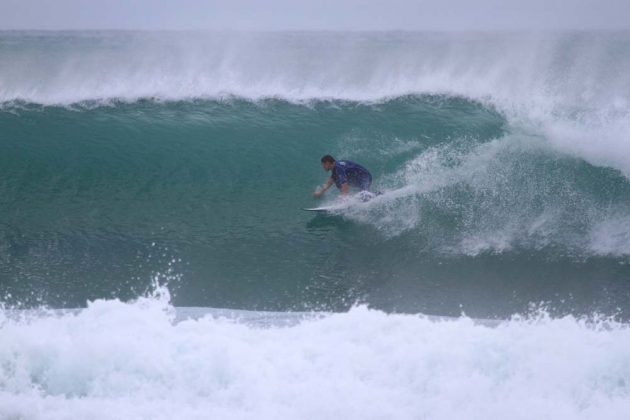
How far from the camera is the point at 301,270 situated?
28.4ft

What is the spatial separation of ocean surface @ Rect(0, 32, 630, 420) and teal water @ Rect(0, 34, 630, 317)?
0.05 metres

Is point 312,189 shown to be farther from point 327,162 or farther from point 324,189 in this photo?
point 327,162

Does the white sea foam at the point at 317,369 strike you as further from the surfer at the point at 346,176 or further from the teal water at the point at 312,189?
the surfer at the point at 346,176

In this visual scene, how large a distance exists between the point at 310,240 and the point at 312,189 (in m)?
1.87

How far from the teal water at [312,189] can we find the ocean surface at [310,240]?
5 centimetres

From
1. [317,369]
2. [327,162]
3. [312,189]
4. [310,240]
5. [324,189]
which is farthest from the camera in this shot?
[312,189]

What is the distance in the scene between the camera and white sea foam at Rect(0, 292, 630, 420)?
5551mm

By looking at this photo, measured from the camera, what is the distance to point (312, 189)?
36.6 feet

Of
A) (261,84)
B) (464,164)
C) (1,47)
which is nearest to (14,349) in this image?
(464,164)

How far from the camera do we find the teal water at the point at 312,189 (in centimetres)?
827

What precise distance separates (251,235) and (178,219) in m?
1.37

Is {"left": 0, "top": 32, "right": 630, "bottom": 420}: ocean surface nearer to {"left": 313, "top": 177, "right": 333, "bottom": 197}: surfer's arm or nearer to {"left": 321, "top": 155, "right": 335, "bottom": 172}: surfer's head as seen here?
{"left": 313, "top": 177, "right": 333, "bottom": 197}: surfer's arm

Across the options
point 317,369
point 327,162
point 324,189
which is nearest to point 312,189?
point 324,189

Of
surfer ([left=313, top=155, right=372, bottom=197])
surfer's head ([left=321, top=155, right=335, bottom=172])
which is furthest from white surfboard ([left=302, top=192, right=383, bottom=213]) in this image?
surfer's head ([left=321, top=155, right=335, bottom=172])
